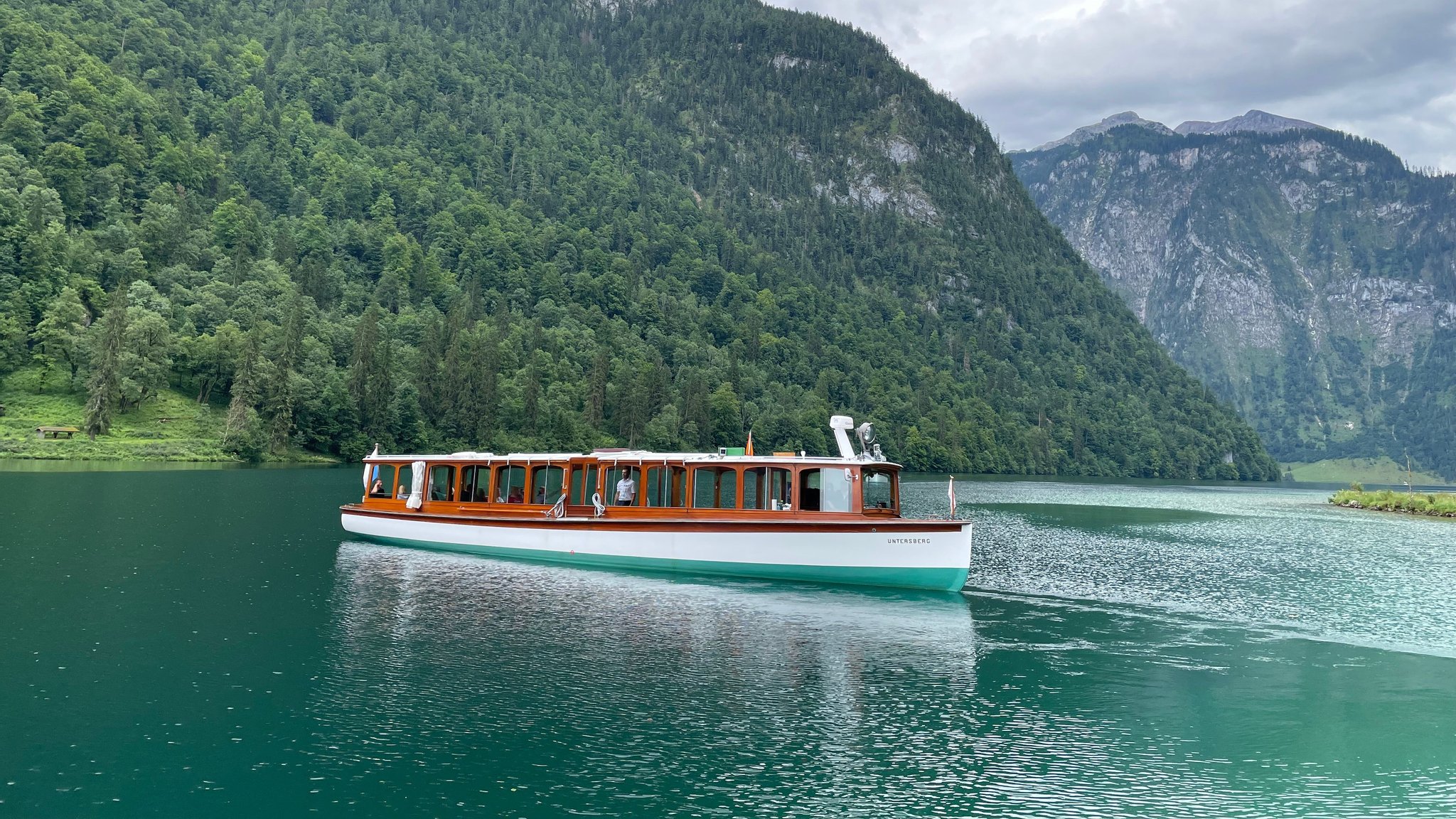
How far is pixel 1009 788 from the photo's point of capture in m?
18.5

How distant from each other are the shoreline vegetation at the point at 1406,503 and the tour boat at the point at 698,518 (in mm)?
89898

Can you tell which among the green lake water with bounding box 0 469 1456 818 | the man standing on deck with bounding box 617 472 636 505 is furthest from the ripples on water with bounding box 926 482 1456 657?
the man standing on deck with bounding box 617 472 636 505

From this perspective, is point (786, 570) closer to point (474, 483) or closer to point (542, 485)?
point (542, 485)

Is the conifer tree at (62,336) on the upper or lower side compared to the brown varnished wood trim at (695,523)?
upper

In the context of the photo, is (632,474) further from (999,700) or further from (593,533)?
(999,700)

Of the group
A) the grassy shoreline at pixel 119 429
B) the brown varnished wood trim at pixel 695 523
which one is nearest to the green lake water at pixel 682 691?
the brown varnished wood trim at pixel 695 523

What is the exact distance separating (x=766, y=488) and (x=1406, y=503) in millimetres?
104147

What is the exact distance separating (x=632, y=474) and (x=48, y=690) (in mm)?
27761

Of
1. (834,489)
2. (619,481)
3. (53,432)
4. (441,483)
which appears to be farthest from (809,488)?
(53,432)

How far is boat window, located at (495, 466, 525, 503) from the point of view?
168ft

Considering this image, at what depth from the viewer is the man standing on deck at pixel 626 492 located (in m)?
46.4

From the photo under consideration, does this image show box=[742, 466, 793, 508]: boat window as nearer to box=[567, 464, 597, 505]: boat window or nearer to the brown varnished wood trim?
the brown varnished wood trim

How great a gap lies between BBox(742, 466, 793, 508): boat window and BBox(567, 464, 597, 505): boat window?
8.46m

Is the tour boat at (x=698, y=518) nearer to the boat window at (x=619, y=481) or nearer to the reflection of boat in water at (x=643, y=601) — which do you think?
the boat window at (x=619, y=481)
